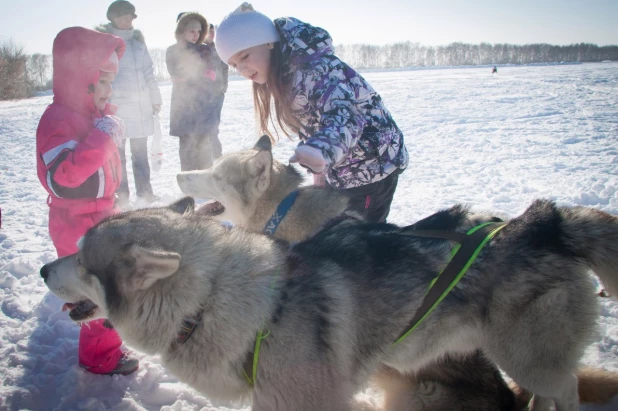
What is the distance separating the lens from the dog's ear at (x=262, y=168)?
2668 millimetres

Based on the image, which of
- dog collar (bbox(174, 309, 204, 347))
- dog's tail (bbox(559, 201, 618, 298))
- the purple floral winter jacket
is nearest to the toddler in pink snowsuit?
dog collar (bbox(174, 309, 204, 347))

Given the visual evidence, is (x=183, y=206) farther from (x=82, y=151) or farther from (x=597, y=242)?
(x=597, y=242)

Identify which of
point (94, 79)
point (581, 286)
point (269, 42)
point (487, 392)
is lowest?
point (487, 392)

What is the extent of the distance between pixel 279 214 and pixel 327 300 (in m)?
1.00

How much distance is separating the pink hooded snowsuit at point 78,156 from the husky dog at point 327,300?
0.76 m

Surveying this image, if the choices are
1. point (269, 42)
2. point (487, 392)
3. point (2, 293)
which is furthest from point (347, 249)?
point (2, 293)

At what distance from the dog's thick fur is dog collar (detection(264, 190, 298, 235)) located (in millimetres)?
42

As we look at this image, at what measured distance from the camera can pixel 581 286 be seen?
173 centimetres

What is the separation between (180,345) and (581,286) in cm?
183

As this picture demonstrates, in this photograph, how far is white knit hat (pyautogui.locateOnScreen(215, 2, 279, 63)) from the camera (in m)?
2.39

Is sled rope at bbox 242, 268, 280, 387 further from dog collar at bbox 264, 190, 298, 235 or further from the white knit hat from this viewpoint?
the white knit hat

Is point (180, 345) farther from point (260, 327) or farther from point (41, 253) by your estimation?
point (41, 253)

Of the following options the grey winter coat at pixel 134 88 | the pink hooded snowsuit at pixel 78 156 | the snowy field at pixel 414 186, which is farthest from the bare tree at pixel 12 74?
the pink hooded snowsuit at pixel 78 156

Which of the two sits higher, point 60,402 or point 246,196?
point 246,196
